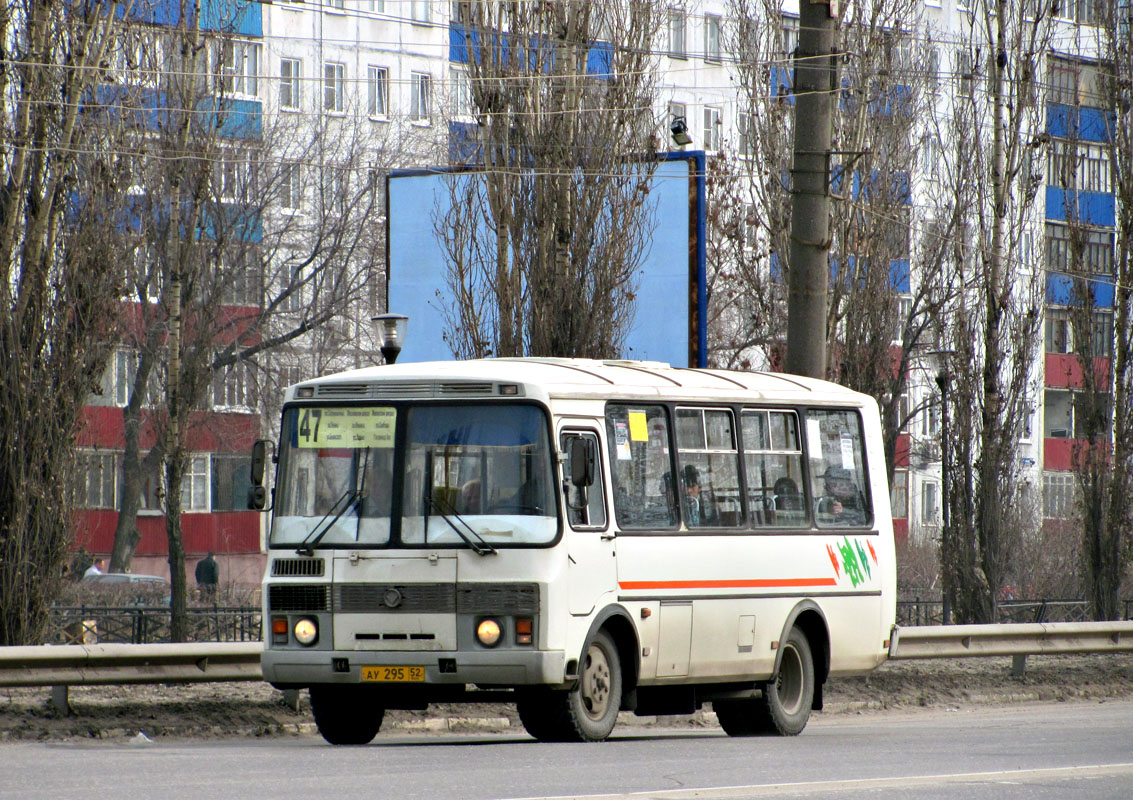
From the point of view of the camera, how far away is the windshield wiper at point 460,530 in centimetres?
1352

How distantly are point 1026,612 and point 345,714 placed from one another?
20846 mm

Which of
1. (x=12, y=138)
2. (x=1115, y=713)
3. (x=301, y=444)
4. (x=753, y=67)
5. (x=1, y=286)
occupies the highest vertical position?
(x=753, y=67)

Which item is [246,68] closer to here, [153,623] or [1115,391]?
[1115,391]

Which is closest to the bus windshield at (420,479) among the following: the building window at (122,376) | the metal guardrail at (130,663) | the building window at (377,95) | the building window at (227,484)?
the metal guardrail at (130,663)

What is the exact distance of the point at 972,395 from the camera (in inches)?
1195

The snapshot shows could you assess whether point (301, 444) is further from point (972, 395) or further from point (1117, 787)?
point (972, 395)

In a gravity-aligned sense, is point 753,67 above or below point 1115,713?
above

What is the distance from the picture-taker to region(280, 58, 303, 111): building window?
2116 inches

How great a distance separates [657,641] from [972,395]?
16.8 meters

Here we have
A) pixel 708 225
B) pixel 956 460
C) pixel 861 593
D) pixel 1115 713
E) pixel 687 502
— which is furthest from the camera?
pixel 708 225

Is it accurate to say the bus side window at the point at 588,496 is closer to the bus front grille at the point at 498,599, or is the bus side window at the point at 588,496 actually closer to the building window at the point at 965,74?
the bus front grille at the point at 498,599

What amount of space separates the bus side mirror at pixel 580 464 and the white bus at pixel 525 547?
0.01 metres

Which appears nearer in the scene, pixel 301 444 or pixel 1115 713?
pixel 301 444

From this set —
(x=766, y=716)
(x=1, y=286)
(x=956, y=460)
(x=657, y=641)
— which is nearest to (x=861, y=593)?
(x=766, y=716)
